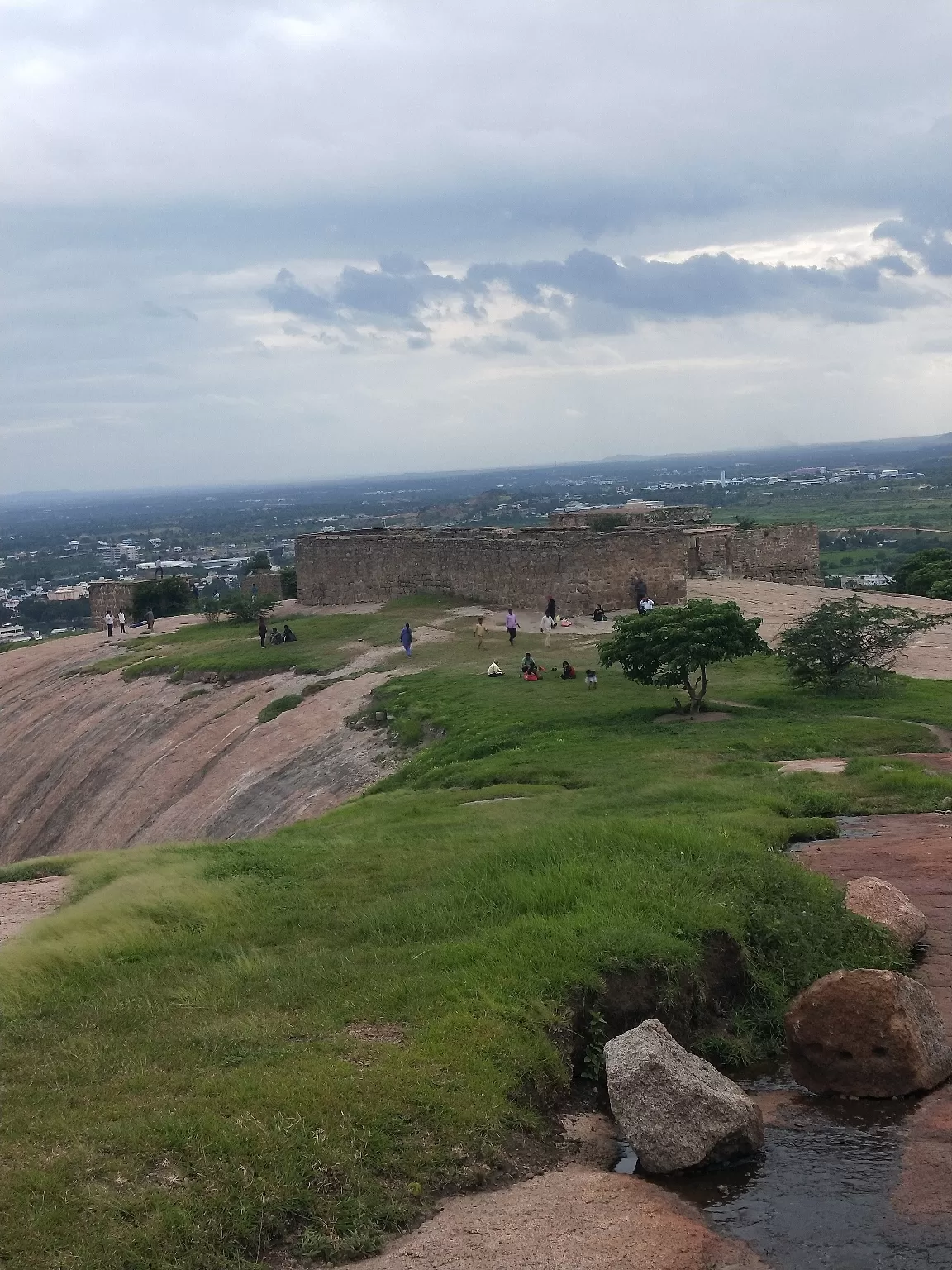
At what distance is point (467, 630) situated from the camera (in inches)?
928

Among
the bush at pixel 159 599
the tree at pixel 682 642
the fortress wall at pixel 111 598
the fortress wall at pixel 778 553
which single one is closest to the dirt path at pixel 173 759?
the tree at pixel 682 642

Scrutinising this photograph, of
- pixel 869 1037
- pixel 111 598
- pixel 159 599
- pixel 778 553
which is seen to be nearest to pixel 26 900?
pixel 869 1037

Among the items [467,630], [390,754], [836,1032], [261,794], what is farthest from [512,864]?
[467,630]

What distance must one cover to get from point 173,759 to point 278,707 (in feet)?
5.89

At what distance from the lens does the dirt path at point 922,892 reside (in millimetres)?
5328

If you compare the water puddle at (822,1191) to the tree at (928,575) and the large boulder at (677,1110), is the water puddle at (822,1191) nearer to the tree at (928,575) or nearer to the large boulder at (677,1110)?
the large boulder at (677,1110)

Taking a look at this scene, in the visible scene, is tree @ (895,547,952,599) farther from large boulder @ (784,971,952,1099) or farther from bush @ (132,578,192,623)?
large boulder @ (784,971,952,1099)

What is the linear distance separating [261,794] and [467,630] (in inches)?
324

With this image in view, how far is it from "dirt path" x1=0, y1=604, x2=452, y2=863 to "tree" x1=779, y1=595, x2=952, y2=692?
17.3 ft

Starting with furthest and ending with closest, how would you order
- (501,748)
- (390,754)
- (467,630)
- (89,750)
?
(467,630) → (89,750) → (390,754) → (501,748)

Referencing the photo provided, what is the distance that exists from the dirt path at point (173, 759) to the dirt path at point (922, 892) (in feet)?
22.3

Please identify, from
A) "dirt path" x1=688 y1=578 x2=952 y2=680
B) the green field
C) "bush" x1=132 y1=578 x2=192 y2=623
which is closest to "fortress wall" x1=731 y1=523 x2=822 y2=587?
"dirt path" x1=688 y1=578 x2=952 y2=680

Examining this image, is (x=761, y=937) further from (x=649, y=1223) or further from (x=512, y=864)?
(x=649, y=1223)

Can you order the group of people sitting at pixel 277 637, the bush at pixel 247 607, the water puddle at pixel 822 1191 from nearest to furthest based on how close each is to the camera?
the water puddle at pixel 822 1191 → the group of people sitting at pixel 277 637 → the bush at pixel 247 607
